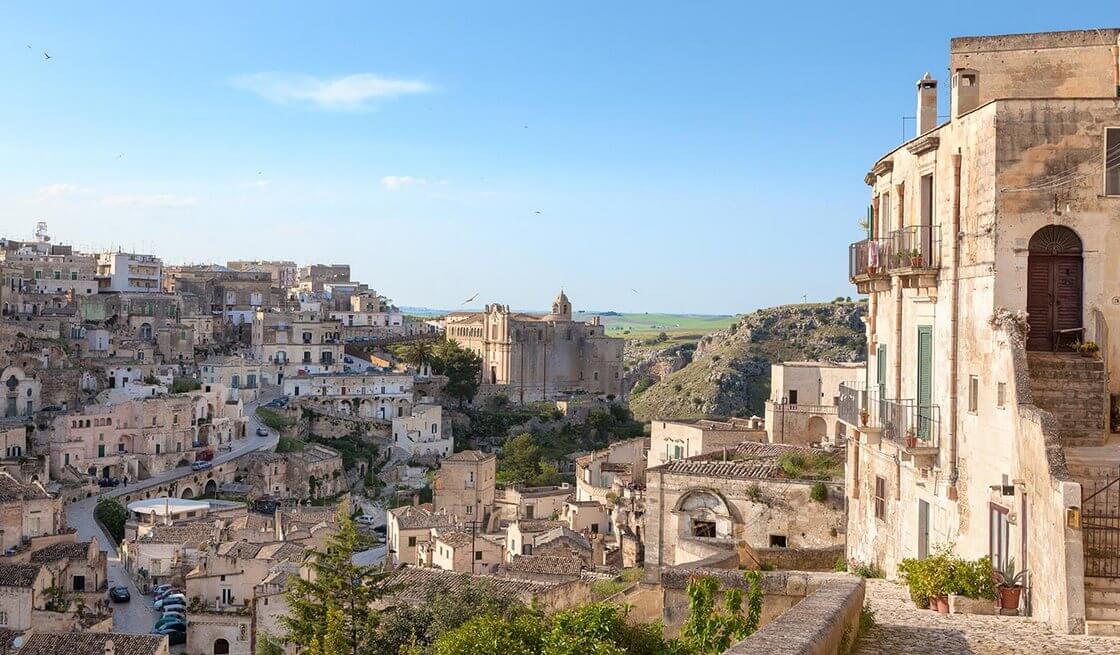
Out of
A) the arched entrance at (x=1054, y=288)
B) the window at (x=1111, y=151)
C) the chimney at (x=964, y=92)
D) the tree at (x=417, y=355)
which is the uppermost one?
the chimney at (x=964, y=92)

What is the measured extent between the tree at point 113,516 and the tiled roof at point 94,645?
2066 centimetres

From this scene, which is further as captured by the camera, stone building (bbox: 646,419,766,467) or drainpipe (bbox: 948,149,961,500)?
stone building (bbox: 646,419,766,467)

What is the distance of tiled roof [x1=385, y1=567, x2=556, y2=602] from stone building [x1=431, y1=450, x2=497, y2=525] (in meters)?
20.5

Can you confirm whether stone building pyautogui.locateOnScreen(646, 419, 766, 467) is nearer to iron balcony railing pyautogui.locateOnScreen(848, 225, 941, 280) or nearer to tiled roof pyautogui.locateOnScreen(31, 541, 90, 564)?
iron balcony railing pyautogui.locateOnScreen(848, 225, 941, 280)

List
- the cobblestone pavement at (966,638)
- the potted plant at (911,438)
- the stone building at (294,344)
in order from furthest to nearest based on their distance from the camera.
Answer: the stone building at (294,344), the potted plant at (911,438), the cobblestone pavement at (966,638)

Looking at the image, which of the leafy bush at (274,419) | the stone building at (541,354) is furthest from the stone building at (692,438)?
the stone building at (541,354)

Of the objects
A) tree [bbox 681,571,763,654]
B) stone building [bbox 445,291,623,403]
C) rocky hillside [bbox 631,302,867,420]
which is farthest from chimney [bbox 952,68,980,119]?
stone building [bbox 445,291,623,403]

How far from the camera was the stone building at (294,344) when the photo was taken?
83000 mm

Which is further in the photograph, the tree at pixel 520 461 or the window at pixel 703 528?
A: the tree at pixel 520 461

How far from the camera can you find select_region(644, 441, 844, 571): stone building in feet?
76.1

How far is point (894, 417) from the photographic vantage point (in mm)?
15617

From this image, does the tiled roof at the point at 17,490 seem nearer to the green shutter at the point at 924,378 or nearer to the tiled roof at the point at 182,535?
the tiled roof at the point at 182,535

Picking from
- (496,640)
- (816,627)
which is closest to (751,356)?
(496,640)

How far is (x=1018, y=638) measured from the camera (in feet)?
33.0
